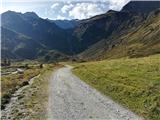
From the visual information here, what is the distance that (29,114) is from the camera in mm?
28766

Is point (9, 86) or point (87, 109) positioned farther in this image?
point (9, 86)

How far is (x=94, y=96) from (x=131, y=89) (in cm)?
429

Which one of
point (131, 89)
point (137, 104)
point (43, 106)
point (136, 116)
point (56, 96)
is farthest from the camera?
point (56, 96)

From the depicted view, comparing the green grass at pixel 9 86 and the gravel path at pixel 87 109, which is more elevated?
the gravel path at pixel 87 109

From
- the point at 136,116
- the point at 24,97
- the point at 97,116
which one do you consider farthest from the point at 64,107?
the point at 24,97

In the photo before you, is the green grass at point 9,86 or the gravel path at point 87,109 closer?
the gravel path at point 87,109

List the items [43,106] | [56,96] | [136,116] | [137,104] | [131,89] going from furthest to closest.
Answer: [56,96] < [131,89] < [43,106] < [137,104] < [136,116]

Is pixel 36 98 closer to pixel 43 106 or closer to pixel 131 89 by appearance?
pixel 43 106

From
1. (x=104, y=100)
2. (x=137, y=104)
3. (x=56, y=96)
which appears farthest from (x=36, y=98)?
(x=137, y=104)

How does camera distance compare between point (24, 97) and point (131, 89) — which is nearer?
point (131, 89)

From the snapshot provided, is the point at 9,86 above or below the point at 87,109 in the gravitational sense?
below

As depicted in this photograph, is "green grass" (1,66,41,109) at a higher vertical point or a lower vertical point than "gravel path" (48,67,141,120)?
lower

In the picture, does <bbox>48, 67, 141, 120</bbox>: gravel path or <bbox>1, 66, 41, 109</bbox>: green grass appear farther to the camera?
<bbox>1, 66, 41, 109</bbox>: green grass

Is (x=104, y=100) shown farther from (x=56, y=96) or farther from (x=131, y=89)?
(x=56, y=96)
